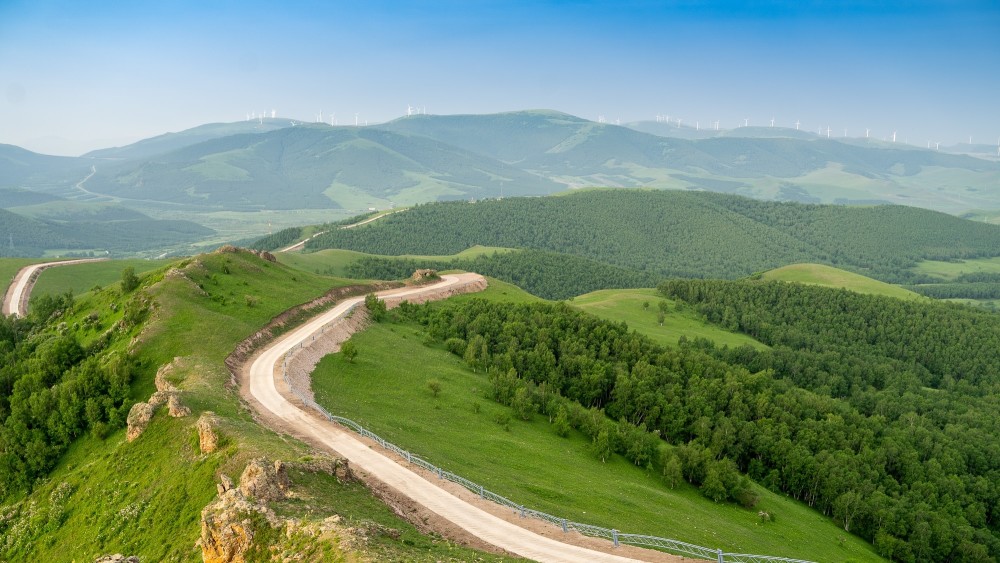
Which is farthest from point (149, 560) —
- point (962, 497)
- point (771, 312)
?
point (771, 312)

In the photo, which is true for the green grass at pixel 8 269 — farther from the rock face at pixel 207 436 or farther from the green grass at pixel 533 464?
the rock face at pixel 207 436

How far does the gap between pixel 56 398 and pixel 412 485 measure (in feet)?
122

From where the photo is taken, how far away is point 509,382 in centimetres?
8400

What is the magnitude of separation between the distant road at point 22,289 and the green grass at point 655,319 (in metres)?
130

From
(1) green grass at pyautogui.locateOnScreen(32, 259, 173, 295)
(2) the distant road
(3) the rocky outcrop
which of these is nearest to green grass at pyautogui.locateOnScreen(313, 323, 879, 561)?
(3) the rocky outcrop

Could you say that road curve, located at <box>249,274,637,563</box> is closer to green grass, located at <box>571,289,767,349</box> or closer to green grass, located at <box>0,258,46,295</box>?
green grass, located at <box>571,289,767,349</box>

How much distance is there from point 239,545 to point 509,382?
186 feet

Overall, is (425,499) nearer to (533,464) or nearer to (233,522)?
(233,522)

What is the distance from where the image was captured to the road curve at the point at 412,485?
112ft

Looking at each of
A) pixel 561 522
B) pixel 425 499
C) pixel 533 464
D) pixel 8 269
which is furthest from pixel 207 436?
pixel 8 269

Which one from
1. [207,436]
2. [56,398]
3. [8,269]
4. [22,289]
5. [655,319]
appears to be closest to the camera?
[207,436]

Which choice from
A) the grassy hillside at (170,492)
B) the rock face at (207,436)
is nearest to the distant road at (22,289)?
the grassy hillside at (170,492)

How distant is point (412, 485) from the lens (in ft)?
135

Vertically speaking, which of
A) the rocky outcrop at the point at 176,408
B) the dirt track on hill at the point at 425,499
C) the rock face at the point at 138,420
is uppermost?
the rocky outcrop at the point at 176,408
